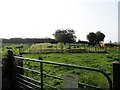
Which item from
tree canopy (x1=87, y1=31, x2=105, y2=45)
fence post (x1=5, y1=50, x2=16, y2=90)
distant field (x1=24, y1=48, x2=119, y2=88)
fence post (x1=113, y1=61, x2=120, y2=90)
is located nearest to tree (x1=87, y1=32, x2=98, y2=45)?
tree canopy (x1=87, y1=31, x2=105, y2=45)

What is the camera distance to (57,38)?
12300 centimetres

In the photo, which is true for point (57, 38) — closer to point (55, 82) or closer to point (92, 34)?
point (92, 34)

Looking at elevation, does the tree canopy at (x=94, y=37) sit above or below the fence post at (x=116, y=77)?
above

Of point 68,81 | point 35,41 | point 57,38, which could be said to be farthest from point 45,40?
point 68,81

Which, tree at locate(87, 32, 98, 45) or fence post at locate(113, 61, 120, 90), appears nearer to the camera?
fence post at locate(113, 61, 120, 90)

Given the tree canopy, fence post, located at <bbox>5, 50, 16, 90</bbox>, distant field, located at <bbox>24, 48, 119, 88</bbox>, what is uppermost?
the tree canopy

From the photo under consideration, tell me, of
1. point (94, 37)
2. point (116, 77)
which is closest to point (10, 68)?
point (116, 77)

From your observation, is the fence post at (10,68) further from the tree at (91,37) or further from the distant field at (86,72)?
the tree at (91,37)

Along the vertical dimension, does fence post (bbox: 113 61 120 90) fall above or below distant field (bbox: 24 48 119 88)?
above

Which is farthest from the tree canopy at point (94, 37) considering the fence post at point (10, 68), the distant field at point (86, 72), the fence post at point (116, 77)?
the fence post at point (116, 77)

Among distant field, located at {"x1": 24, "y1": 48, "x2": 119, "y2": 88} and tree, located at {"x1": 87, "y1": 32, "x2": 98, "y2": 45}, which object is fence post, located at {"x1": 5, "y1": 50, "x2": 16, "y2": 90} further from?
tree, located at {"x1": 87, "y1": 32, "x2": 98, "y2": 45}

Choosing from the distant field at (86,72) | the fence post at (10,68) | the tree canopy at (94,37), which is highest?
the tree canopy at (94,37)

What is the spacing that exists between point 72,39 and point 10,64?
114m

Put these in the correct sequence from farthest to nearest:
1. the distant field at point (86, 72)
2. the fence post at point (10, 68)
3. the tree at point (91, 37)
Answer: the tree at point (91, 37), the distant field at point (86, 72), the fence post at point (10, 68)
